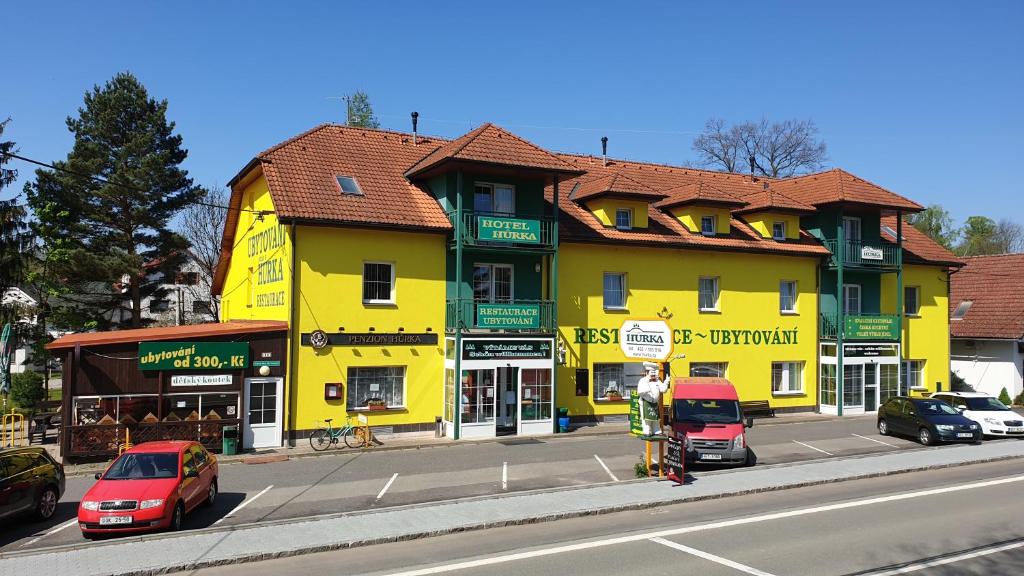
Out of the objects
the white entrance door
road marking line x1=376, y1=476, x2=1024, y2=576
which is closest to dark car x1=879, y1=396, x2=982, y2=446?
road marking line x1=376, y1=476, x2=1024, y2=576

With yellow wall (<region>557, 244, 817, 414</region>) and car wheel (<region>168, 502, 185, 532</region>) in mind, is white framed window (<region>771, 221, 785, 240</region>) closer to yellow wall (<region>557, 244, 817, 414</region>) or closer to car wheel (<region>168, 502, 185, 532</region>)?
yellow wall (<region>557, 244, 817, 414</region>)

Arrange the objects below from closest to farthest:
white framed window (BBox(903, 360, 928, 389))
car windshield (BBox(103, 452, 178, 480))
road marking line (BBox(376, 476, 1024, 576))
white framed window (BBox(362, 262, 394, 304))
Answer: road marking line (BBox(376, 476, 1024, 576)) < car windshield (BBox(103, 452, 178, 480)) < white framed window (BBox(362, 262, 394, 304)) < white framed window (BBox(903, 360, 928, 389))

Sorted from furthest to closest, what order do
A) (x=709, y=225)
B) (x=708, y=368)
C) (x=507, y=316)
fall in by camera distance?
(x=709, y=225), (x=708, y=368), (x=507, y=316)

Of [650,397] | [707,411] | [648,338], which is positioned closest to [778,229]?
[707,411]

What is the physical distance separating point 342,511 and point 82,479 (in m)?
8.31

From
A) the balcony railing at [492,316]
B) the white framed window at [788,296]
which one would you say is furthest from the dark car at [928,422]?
the balcony railing at [492,316]

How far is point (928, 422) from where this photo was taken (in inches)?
942

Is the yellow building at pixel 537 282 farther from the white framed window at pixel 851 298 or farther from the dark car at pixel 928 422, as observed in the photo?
the dark car at pixel 928 422

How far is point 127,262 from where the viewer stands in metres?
37.4

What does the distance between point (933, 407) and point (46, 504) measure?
81.9ft

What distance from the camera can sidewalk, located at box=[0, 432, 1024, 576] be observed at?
37.6 ft

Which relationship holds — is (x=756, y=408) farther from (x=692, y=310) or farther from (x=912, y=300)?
(x=912, y=300)

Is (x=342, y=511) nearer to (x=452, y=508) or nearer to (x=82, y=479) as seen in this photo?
(x=452, y=508)

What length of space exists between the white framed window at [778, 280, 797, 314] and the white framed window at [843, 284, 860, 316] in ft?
9.36
